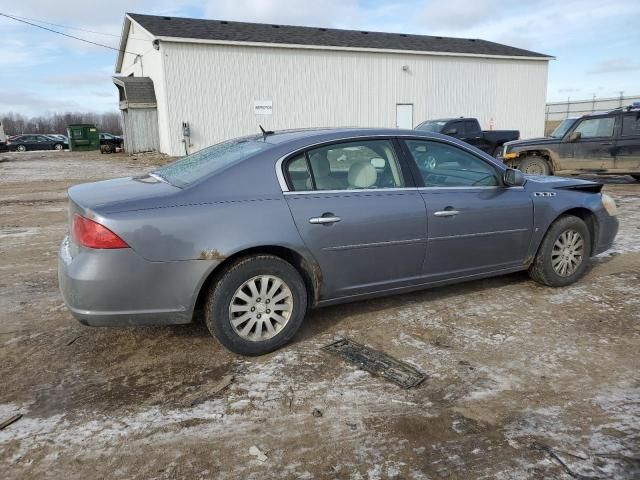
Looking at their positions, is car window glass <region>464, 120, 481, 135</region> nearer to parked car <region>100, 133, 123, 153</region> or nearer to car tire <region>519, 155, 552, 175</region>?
car tire <region>519, 155, 552, 175</region>

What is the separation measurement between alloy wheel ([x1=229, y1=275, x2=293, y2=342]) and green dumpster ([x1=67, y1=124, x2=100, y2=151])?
39340mm

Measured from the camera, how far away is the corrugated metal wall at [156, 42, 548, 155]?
22953 mm

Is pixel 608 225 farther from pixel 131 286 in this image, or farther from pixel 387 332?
pixel 131 286

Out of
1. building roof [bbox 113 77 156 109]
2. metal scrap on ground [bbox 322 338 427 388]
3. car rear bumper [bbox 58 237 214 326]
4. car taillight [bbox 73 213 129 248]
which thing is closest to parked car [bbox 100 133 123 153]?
building roof [bbox 113 77 156 109]

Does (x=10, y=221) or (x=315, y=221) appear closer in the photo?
(x=315, y=221)

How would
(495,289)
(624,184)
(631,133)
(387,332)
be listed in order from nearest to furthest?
(387,332) → (495,289) → (631,133) → (624,184)

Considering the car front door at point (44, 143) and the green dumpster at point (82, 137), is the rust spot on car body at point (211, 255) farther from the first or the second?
the car front door at point (44, 143)

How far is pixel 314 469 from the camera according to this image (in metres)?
2.40

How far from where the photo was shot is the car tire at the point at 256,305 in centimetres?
336

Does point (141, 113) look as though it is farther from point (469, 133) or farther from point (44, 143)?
point (44, 143)

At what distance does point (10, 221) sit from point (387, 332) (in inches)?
306

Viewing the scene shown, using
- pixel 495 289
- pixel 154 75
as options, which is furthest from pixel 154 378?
pixel 154 75

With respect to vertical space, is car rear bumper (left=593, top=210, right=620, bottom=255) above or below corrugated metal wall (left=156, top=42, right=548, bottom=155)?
below

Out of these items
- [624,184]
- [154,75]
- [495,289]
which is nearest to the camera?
[495,289]
